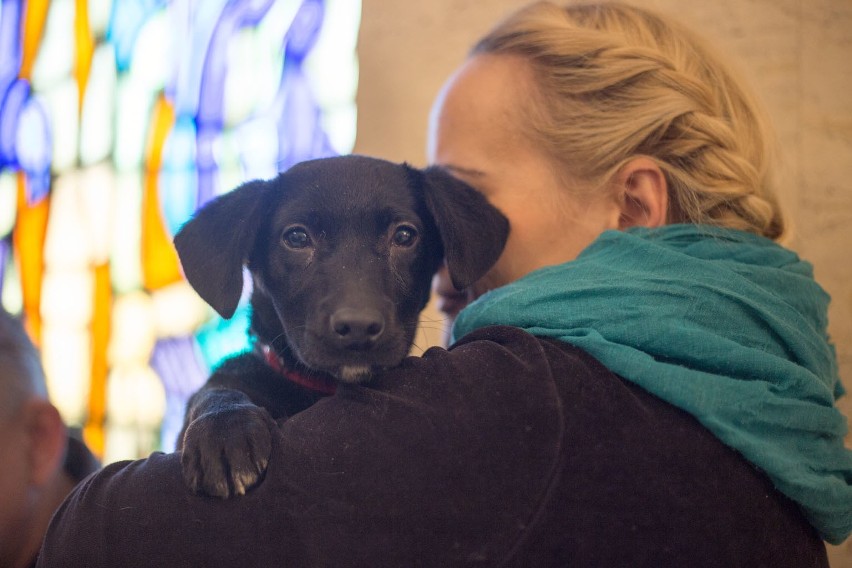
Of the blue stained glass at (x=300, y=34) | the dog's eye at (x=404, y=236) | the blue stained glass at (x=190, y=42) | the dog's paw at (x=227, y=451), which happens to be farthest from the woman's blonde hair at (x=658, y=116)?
the blue stained glass at (x=190, y=42)

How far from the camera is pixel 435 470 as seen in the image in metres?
0.92

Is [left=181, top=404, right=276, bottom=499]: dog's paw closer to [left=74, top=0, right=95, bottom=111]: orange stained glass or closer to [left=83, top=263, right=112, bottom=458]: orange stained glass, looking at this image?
[left=83, top=263, right=112, bottom=458]: orange stained glass

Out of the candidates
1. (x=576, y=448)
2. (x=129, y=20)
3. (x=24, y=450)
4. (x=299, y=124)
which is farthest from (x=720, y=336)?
(x=129, y=20)

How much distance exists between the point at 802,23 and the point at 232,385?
255 cm

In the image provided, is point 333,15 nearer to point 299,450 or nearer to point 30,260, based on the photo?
point 30,260

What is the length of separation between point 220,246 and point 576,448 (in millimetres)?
931

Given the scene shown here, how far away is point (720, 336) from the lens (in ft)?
3.54

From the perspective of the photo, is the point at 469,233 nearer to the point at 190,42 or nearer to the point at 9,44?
the point at 190,42

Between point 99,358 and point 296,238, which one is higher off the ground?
point 296,238

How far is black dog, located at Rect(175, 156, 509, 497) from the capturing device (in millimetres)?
1405

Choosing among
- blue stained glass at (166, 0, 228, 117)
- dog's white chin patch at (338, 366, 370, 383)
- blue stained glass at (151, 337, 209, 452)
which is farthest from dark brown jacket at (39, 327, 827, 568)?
blue stained glass at (166, 0, 228, 117)

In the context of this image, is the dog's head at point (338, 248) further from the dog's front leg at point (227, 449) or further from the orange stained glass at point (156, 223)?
the orange stained glass at point (156, 223)

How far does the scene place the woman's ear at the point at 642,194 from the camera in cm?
149

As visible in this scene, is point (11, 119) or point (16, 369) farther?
point (11, 119)
